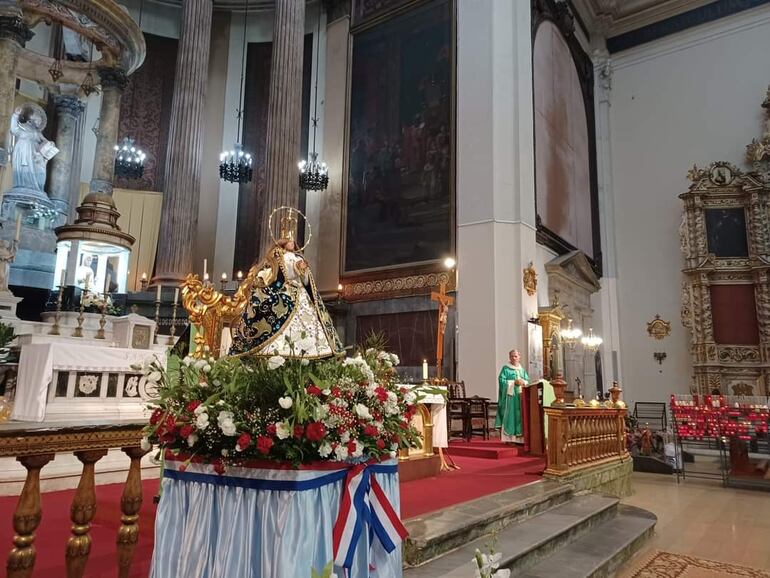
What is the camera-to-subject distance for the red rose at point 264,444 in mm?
2109

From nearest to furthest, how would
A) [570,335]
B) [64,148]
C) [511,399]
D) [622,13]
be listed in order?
[511,399] → [64,148] → [570,335] → [622,13]

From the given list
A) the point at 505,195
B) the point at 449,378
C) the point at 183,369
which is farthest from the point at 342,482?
the point at 505,195

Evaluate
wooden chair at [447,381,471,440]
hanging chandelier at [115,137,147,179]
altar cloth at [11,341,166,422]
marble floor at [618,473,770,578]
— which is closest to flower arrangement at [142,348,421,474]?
altar cloth at [11,341,166,422]

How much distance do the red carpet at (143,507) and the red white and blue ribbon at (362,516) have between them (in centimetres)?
115

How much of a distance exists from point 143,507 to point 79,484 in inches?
79.0

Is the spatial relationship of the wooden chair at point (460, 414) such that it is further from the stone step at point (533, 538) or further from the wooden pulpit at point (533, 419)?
the stone step at point (533, 538)

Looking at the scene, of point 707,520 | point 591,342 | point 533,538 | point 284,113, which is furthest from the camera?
point 591,342

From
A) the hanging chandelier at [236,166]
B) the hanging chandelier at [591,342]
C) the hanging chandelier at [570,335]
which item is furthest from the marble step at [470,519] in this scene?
the hanging chandelier at [236,166]

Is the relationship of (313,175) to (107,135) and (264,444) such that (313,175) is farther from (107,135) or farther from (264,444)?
(264,444)

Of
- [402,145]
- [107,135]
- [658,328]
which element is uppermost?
[402,145]

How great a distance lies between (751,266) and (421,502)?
1390 centimetres

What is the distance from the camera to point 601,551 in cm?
461

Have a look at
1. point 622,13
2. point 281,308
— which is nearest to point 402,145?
point 622,13

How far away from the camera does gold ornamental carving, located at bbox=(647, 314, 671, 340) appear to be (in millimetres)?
16172
